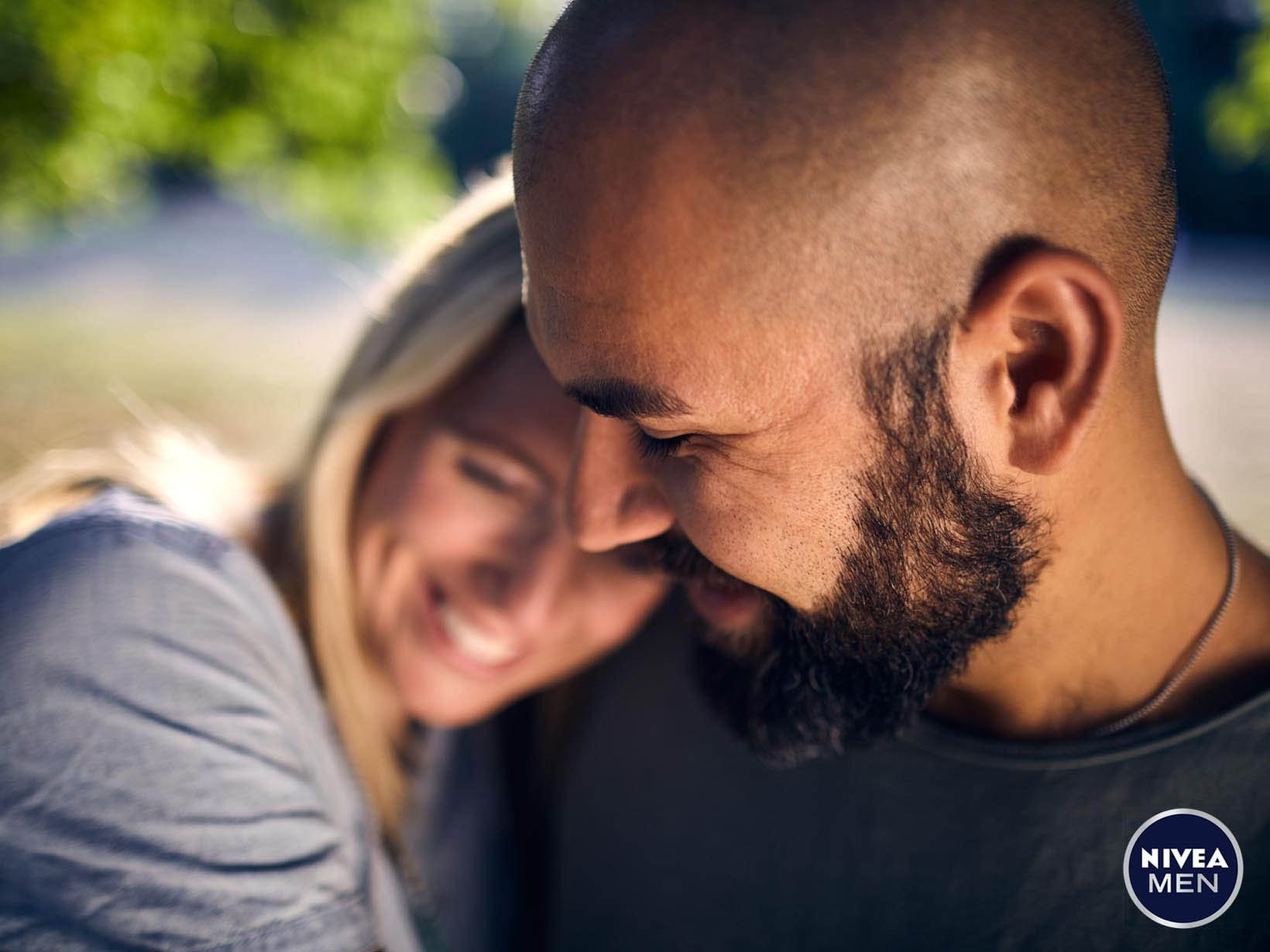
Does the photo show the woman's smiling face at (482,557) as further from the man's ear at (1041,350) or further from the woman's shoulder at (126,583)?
the man's ear at (1041,350)

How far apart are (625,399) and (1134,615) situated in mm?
1021

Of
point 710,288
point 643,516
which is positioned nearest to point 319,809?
point 643,516

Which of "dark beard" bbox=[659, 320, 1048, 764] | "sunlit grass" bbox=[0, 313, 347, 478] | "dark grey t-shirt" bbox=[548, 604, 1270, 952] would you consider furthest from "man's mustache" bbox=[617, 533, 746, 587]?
"sunlit grass" bbox=[0, 313, 347, 478]

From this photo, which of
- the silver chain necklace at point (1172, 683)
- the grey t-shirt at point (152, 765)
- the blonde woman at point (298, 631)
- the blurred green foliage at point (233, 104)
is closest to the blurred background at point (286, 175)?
the blurred green foliage at point (233, 104)

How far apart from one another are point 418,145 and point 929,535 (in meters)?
5.78

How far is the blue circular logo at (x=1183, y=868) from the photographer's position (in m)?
1.61

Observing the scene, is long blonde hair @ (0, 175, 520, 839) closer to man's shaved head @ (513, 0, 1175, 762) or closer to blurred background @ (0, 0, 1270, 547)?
blurred background @ (0, 0, 1270, 547)

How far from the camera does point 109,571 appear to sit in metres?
1.74

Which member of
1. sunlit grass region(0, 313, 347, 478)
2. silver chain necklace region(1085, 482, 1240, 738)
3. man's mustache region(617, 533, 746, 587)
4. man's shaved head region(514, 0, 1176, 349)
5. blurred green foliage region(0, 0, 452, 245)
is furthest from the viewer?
sunlit grass region(0, 313, 347, 478)

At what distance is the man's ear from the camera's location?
1.42 m

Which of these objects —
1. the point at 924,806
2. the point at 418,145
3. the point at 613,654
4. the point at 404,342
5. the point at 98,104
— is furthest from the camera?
the point at 418,145

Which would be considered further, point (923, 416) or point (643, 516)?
point (643, 516)

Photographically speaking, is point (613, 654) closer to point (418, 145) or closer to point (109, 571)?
point (109, 571)

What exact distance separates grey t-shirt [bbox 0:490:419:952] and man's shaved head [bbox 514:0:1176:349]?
3.57 ft
